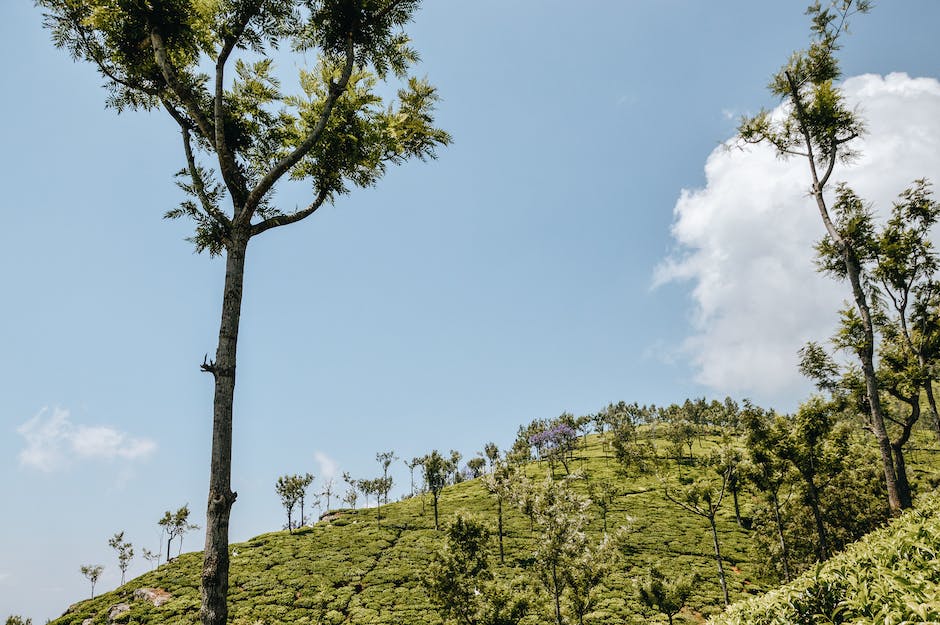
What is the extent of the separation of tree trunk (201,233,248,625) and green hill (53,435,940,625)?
20.9m

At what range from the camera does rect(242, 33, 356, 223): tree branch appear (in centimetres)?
699

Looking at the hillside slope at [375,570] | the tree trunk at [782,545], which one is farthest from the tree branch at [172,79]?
the tree trunk at [782,545]

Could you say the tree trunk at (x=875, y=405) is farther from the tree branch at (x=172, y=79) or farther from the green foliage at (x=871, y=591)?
the tree branch at (x=172, y=79)

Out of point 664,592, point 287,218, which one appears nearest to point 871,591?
point 287,218

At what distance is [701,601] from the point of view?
104ft

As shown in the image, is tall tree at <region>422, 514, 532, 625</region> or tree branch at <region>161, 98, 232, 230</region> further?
tall tree at <region>422, 514, 532, 625</region>

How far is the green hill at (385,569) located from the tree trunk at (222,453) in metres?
20.9

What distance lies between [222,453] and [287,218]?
4182 mm

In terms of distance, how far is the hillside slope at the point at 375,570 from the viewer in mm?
32906

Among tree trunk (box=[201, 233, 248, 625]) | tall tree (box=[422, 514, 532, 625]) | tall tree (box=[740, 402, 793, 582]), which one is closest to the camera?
tree trunk (box=[201, 233, 248, 625])

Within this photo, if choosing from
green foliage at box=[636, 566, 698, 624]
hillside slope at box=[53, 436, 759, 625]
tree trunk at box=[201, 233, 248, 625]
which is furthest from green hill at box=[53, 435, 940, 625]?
tree trunk at box=[201, 233, 248, 625]

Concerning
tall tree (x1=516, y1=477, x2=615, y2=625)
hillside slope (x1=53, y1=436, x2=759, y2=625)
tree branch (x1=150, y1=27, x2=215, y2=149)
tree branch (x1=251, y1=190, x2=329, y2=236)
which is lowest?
hillside slope (x1=53, y1=436, x2=759, y2=625)

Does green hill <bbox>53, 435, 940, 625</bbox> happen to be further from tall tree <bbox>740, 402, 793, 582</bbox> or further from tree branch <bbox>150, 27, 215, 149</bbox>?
tree branch <bbox>150, 27, 215, 149</bbox>

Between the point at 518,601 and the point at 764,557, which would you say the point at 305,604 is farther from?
the point at 764,557
